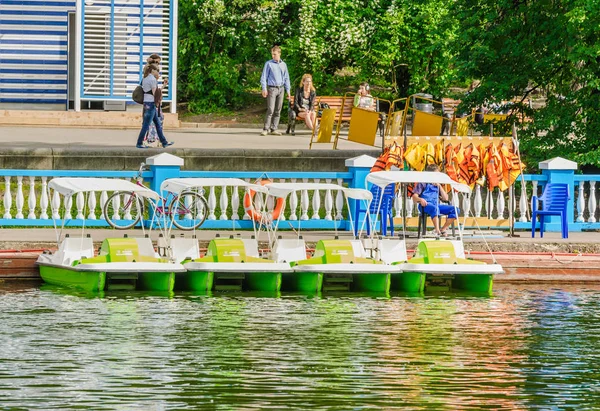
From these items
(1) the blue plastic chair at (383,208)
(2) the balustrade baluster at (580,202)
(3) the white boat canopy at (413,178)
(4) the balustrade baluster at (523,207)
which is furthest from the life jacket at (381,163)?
(2) the balustrade baluster at (580,202)

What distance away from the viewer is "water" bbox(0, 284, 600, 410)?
1416cm

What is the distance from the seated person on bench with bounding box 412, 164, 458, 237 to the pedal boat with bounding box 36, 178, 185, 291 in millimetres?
4436

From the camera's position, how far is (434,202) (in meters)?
24.1

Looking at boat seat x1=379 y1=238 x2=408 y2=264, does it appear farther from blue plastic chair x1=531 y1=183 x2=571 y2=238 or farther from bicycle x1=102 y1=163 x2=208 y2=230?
bicycle x1=102 y1=163 x2=208 y2=230

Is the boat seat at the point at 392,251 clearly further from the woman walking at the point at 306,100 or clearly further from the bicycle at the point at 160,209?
the woman walking at the point at 306,100

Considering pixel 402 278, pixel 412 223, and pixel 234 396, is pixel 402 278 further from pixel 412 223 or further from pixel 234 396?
pixel 234 396

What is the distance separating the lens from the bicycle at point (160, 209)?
25078 millimetres

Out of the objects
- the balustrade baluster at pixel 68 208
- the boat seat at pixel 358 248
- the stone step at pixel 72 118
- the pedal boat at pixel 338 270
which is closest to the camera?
the pedal boat at pixel 338 270

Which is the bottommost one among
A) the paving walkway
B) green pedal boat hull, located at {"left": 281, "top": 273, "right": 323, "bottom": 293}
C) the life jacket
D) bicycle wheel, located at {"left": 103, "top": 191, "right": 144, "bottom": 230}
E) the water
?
the water

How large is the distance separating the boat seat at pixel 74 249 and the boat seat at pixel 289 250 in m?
2.62

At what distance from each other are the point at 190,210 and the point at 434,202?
13.3 ft

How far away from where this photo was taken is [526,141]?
3047 cm

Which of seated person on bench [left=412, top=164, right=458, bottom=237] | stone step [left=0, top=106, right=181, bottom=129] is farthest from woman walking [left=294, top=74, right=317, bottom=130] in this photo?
seated person on bench [left=412, top=164, right=458, bottom=237]

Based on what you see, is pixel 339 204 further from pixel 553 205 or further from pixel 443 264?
pixel 443 264
